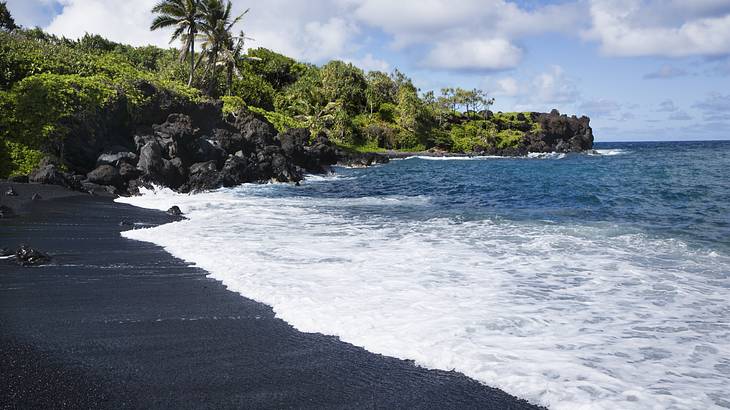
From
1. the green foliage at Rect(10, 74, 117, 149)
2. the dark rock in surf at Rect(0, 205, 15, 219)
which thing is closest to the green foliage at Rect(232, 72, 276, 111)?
the green foliage at Rect(10, 74, 117, 149)

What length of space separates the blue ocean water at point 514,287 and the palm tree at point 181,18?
32.2 metres

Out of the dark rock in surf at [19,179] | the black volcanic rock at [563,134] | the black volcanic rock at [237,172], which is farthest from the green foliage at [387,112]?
the dark rock in surf at [19,179]

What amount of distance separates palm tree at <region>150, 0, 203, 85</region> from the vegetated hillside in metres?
2.20

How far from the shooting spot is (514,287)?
8.95 meters

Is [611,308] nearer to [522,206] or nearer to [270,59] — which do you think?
[522,206]

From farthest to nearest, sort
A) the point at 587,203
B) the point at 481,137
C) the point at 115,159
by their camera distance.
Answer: the point at 481,137, the point at 115,159, the point at 587,203

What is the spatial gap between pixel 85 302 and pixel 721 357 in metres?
8.56

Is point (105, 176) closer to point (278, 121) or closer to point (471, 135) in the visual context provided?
point (278, 121)

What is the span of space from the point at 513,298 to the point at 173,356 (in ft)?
17.5

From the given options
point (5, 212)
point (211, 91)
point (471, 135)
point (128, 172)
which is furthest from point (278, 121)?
point (471, 135)

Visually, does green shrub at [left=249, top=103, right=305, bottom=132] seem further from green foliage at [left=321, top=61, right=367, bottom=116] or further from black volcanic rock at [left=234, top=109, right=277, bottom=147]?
green foliage at [left=321, top=61, right=367, bottom=116]

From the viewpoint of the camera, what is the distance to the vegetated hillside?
2469 centimetres

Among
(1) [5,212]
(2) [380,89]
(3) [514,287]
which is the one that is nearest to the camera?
(3) [514,287]

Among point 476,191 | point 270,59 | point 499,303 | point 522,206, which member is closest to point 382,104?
point 270,59
